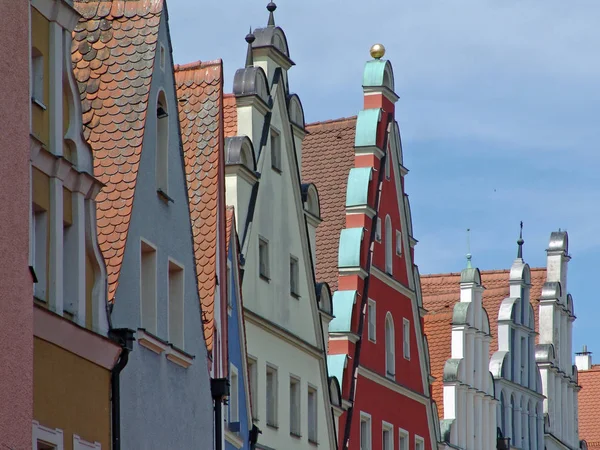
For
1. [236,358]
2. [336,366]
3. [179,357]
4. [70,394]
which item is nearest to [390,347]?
[336,366]

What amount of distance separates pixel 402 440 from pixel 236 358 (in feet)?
31.2

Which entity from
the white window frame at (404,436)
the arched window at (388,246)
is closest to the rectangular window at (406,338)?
Result: the arched window at (388,246)

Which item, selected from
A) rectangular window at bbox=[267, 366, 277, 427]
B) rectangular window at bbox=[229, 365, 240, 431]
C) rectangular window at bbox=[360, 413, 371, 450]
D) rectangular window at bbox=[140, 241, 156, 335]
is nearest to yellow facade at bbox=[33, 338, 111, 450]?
rectangular window at bbox=[140, 241, 156, 335]

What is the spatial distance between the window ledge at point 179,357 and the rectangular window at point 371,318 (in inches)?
437

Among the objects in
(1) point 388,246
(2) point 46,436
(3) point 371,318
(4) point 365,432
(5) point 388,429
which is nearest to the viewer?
(2) point 46,436

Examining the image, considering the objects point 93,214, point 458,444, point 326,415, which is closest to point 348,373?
point 326,415

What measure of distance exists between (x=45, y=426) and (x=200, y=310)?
18.1ft

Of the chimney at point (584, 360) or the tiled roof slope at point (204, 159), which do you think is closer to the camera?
the tiled roof slope at point (204, 159)

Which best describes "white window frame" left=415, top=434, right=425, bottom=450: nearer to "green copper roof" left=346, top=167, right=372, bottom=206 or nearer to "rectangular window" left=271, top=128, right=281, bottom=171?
"green copper roof" left=346, top=167, right=372, bottom=206

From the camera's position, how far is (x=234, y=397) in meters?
22.5

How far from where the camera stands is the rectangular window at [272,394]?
982 inches

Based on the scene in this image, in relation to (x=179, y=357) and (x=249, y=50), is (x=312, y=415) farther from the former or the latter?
(x=179, y=357)

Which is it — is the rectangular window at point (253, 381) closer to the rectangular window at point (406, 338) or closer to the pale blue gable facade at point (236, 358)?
the pale blue gable facade at point (236, 358)

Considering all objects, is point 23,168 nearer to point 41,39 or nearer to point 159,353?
point 41,39
